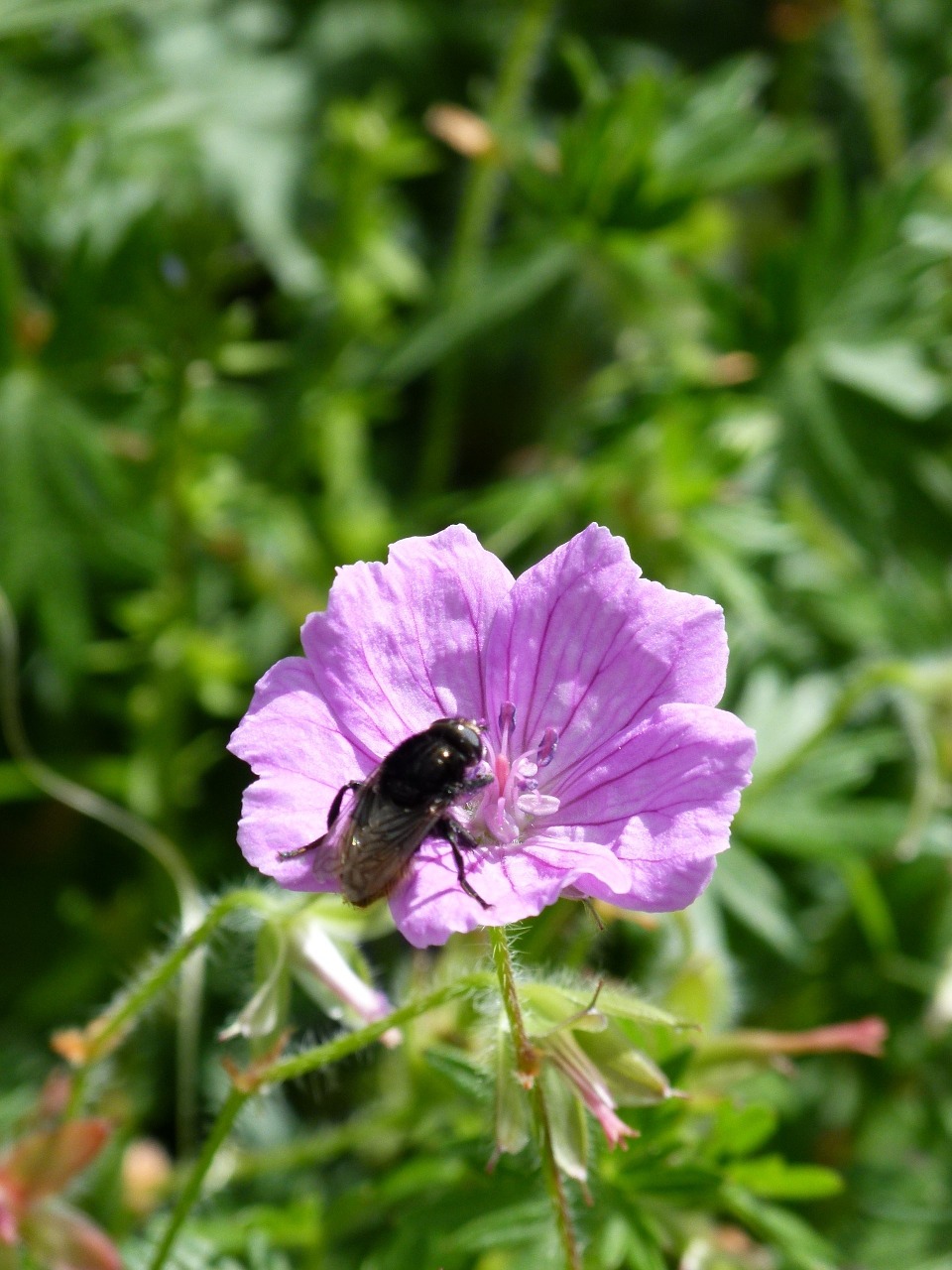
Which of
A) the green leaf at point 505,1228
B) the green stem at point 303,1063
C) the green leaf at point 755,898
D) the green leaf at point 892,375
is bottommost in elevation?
the green leaf at point 755,898

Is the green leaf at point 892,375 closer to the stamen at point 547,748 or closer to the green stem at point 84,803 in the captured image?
the stamen at point 547,748

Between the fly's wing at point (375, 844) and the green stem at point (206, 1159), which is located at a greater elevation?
the fly's wing at point (375, 844)

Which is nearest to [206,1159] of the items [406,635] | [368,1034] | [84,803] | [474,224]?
[368,1034]

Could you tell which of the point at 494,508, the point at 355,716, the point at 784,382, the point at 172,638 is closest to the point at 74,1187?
the point at 355,716

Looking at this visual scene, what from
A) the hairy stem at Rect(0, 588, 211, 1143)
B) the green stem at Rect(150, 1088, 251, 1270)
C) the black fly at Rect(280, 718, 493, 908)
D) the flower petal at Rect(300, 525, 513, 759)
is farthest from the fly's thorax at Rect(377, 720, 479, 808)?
the hairy stem at Rect(0, 588, 211, 1143)

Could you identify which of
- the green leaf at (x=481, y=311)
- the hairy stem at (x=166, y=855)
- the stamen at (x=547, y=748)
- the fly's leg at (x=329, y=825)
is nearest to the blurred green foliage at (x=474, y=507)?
the green leaf at (x=481, y=311)

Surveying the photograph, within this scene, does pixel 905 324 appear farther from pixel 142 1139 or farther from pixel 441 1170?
pixel 142 1139

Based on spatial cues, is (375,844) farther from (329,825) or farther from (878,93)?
(878,93)
